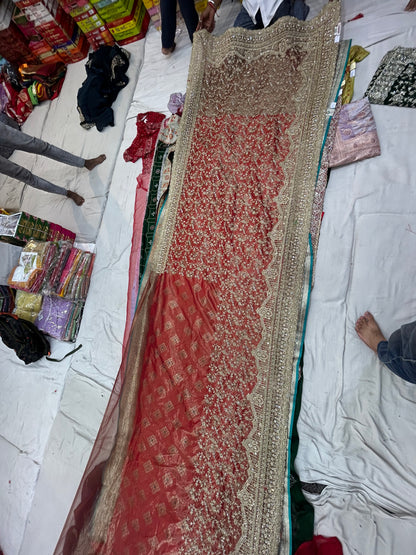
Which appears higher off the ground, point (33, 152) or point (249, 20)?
point (249, 20)

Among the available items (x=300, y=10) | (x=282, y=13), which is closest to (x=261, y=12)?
(x=282, y=13)

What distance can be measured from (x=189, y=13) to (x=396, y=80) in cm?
143

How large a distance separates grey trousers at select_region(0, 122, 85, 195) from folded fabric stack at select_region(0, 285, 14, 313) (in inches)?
28.5

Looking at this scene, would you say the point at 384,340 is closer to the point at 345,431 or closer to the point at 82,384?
the point at 345,431

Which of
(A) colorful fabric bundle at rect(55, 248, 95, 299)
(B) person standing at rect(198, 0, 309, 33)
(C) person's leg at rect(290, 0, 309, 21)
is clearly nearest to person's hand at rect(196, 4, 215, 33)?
(B) person standing at rect(198, 0, 309, 33)

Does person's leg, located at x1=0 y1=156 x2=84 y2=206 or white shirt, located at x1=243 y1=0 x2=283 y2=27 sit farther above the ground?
white shirt, located at x1=243 y1=0 x2=283 y2=27

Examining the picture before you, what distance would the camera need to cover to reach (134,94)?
2424 mm

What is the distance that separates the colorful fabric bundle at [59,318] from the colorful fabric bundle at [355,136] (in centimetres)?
173

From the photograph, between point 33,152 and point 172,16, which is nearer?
point 33,152

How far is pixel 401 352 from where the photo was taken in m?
1.15

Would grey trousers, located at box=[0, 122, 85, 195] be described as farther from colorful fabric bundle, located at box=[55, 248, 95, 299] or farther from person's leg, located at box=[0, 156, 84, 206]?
colorful fabric bundle, located at box=[55, 248, 95, 299]

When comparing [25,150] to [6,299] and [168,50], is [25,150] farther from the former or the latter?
[168,50]

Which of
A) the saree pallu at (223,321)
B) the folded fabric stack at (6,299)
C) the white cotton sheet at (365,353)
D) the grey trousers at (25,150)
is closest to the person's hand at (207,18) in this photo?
the saree pallu at (223,321)

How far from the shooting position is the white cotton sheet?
1144mm
